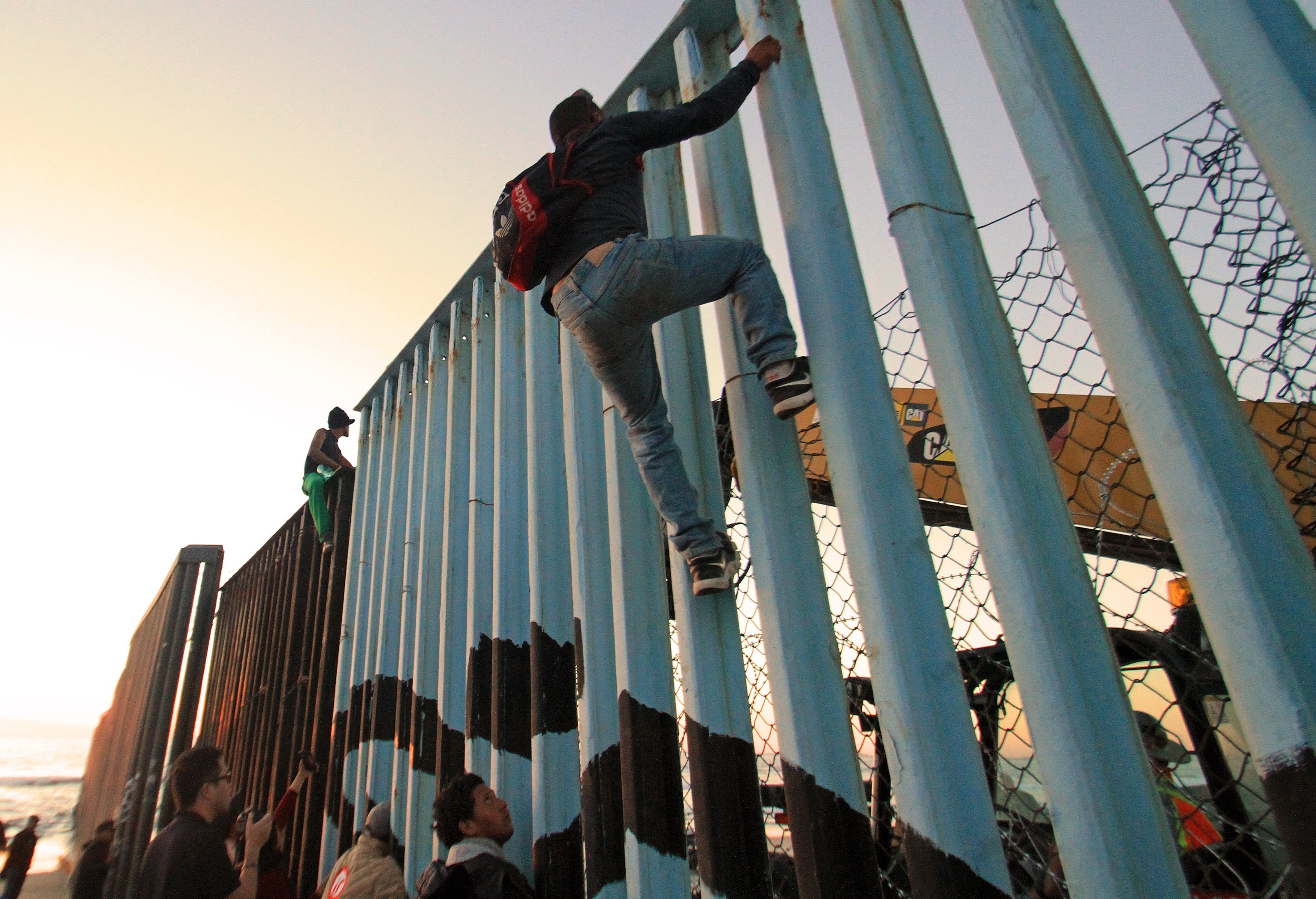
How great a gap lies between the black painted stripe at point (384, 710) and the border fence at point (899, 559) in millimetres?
24

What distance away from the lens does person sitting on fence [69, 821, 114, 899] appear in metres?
5.71

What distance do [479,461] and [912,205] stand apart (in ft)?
8.33

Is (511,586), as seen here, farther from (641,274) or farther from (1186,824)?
(1186,824)

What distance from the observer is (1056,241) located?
1622mm

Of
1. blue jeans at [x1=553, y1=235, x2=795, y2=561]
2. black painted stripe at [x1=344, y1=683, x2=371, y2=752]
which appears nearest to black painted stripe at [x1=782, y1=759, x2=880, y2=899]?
blue jeans at [x1=553, y1=235, x2=795, y2=561]

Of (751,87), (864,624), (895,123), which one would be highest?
(751,87)

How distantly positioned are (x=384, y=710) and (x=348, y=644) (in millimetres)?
898

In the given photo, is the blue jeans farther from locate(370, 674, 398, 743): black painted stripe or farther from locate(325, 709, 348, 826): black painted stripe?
locate(325, 709, 348, 826): black painted stripe

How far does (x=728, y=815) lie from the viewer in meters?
2.03

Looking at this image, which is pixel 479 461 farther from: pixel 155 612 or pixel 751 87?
pixel 155 612

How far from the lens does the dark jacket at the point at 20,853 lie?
698 cm

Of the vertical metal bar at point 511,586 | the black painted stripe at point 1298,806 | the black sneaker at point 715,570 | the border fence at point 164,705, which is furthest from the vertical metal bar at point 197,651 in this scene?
the black painted stripe at point 1298,806

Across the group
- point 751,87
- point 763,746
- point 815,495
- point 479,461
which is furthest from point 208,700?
point 751,87

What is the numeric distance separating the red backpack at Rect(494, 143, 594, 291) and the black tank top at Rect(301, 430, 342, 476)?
4244 millimetres
